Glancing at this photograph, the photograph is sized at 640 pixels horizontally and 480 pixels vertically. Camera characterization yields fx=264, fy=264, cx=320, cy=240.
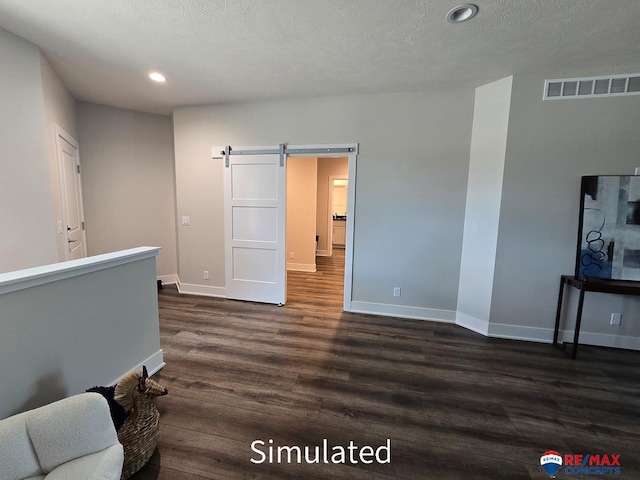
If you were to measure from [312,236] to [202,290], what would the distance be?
2.44 metres

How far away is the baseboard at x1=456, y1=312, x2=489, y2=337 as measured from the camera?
299 centimetres

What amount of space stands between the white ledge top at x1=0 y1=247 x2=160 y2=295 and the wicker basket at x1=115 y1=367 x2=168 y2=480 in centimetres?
68

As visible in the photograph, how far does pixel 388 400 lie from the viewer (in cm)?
196

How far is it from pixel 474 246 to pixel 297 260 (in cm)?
359

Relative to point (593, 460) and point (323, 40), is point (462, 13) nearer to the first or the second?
point (323, 40)

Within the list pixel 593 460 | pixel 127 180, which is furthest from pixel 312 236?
pixel 593 460

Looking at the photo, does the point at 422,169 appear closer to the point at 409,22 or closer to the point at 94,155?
the point at 409,22

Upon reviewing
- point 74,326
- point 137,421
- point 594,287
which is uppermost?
point 594,287

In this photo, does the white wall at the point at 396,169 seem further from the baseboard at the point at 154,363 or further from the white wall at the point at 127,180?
the baseboard at the point at 154,363

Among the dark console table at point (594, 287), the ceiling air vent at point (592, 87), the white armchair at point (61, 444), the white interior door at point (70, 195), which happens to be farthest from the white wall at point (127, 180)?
the dark console table at point (594, 287)

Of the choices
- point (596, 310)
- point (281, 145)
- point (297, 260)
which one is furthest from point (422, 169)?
point (297, 260)

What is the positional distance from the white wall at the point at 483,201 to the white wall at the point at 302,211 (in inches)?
123

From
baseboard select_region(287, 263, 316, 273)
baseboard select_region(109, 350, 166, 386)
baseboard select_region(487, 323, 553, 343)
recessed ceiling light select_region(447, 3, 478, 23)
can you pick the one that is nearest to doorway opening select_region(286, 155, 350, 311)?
baseboard select_region(287, 263, 316, 273)

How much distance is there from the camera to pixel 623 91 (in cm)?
248
